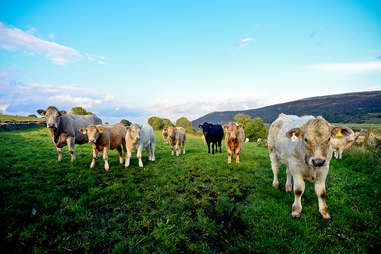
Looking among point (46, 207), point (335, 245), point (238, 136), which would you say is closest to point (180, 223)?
point (335, 245)

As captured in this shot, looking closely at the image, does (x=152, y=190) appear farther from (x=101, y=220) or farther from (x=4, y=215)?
(x=4, y=215)

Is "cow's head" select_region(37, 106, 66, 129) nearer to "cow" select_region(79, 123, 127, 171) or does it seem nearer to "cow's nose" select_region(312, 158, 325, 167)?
"cow" select_region(79, 123, 127, 171)

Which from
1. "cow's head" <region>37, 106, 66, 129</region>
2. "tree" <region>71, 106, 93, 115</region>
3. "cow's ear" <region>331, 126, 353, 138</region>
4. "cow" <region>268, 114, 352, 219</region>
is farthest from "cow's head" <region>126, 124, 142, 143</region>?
"tree" <region>71, 106, 93, 115</region>

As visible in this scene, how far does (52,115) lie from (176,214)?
7998mm

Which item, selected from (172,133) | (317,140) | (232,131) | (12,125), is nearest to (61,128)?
(172,133)

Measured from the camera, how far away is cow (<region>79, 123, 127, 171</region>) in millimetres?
7273

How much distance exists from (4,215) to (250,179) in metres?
7.09

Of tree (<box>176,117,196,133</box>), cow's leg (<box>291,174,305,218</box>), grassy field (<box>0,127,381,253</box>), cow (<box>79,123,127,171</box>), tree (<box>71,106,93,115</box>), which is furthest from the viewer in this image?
tree (<box>176,117,196,133</box>)

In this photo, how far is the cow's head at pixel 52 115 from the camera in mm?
7738

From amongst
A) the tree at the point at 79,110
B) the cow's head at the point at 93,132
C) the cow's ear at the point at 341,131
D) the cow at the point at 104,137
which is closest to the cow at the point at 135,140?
the cow at the point at 104,137

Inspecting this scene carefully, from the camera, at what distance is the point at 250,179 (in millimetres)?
6434

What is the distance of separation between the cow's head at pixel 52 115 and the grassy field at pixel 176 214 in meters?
2.18

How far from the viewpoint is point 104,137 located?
7.73 metres

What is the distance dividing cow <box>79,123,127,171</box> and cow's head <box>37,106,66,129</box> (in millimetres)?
1537
